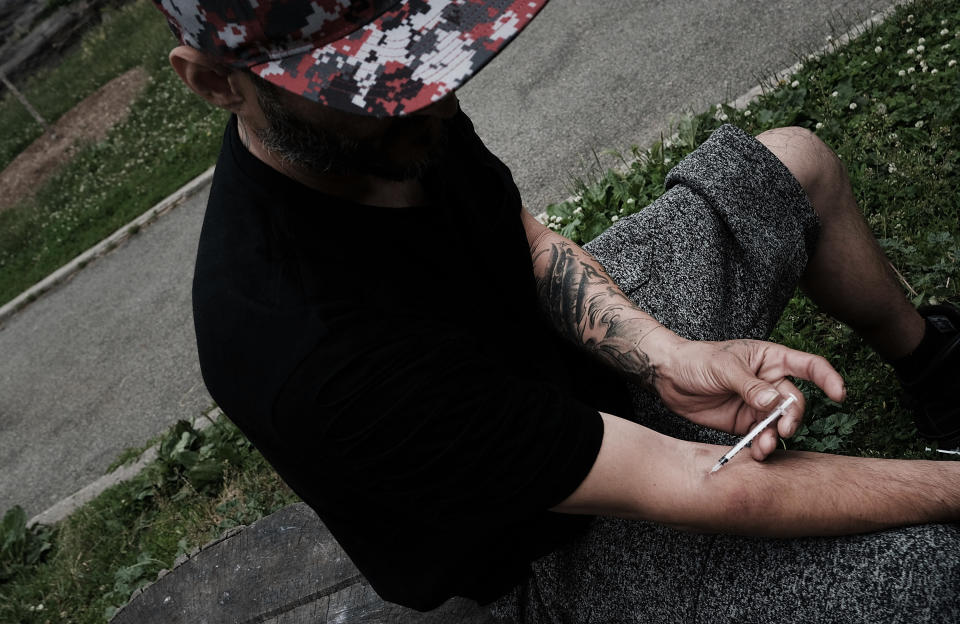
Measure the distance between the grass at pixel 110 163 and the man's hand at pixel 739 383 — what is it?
26.3ft

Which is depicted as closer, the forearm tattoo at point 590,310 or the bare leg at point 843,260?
the forearm tattoo at point 590,310

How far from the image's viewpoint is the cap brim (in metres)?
1.43

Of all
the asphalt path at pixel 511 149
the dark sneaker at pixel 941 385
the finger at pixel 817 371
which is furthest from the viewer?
the asphalt path at pixel 511 149

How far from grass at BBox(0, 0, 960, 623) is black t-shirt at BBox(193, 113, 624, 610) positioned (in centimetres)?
170

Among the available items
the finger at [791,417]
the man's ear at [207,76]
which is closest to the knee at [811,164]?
the finger at [791,417]

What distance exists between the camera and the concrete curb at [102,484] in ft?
16.7

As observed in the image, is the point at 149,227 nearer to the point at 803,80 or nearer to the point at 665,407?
the point at 803,80

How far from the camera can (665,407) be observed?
213 centimetres

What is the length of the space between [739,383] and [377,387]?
0.80m

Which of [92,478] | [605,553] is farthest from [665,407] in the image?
[92,478]

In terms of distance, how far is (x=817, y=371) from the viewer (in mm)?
1635

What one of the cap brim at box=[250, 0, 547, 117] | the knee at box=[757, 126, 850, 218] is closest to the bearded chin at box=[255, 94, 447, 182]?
the cap brim at box=[250, 0, 547, 117]

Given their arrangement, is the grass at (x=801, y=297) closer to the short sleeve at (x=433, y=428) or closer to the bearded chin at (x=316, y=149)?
the short sleeve at (x=433, y=428)

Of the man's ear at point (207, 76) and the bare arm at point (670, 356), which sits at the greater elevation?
the man's ear at point (207, 76)
